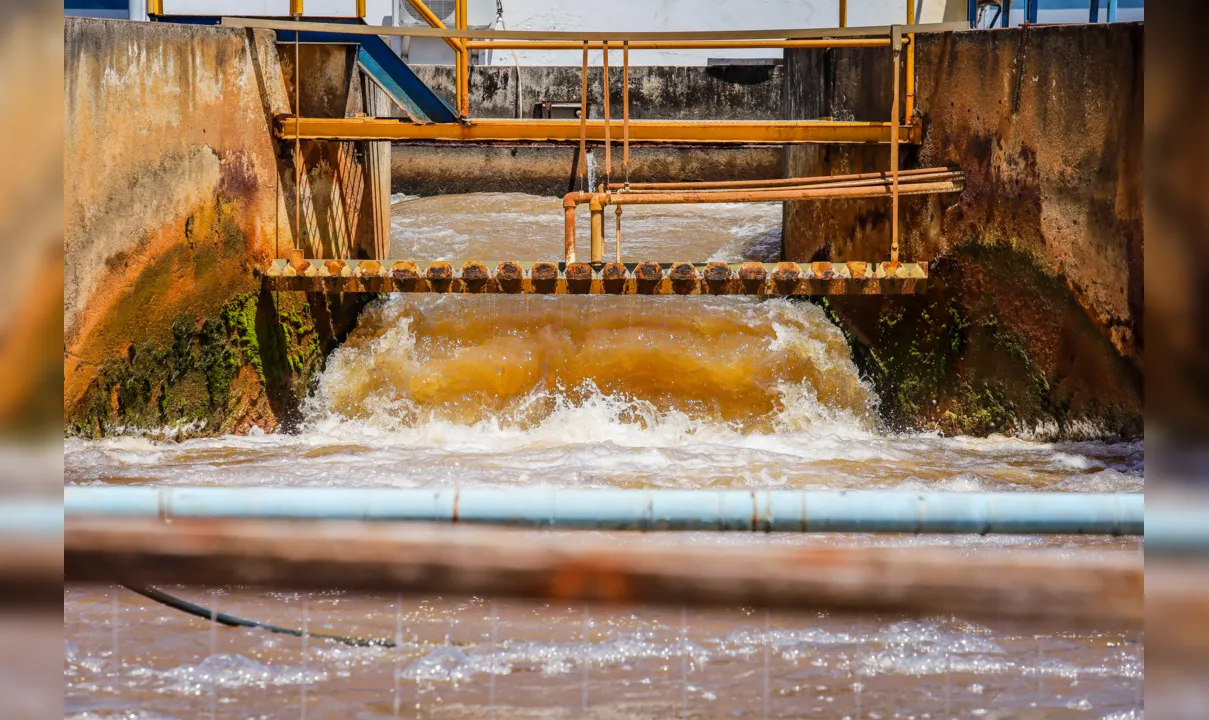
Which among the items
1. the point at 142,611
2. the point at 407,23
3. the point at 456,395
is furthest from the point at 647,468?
the point at 407,23

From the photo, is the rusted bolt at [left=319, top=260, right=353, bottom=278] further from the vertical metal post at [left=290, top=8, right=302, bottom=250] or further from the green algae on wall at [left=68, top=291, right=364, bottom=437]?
the vertical metal post at [left=290, top=8, right=302, bottom=250]

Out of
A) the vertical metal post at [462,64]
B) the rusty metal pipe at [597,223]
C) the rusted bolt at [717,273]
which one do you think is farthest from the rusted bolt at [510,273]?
the vertical metal post at [462,64]

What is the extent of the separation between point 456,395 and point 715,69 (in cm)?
903

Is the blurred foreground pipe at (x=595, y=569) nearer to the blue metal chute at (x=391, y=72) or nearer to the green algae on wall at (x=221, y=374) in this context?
the green algae on wall at (x=221, y=374)

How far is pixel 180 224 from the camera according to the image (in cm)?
653

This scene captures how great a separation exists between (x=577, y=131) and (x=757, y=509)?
6137 millimetres

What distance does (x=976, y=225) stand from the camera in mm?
6715

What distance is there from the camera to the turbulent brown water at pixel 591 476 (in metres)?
2.68

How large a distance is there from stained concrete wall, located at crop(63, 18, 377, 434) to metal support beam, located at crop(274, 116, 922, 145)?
39 cm

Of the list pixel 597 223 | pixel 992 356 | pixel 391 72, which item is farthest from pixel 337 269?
pixel 992 356

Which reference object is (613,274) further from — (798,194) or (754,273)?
(798,194)

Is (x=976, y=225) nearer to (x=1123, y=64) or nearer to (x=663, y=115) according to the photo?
(x=1123, y=64)

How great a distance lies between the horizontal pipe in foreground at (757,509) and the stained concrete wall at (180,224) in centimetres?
500

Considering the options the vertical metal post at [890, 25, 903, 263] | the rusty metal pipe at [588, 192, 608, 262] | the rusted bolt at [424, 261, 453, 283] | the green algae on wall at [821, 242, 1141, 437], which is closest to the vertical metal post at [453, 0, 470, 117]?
the rusty metal pipe at [588, 192, 608, 262]
